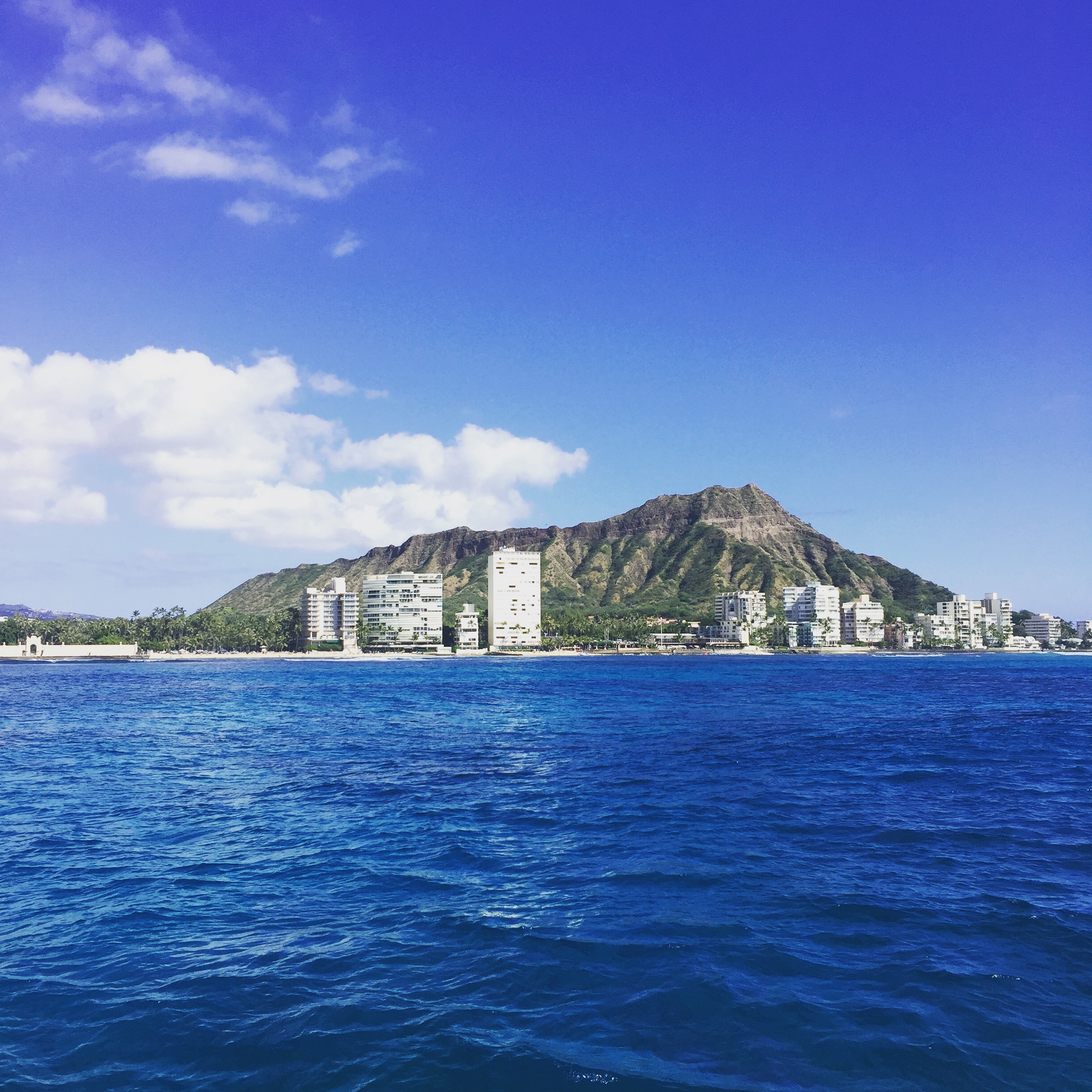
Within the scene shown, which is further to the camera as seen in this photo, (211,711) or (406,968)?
(211,711)

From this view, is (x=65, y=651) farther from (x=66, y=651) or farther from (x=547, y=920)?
(x=547, y=920)

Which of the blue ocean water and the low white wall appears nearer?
the blue ocean water

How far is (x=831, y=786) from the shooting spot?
29.4 m

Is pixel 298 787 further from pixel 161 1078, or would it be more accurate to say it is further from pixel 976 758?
pixel 976 758

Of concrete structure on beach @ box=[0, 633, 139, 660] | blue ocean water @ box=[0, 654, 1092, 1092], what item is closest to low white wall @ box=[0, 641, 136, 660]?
concrete structure on beach @ box=[0, 633, 139, 660]

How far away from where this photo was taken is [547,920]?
50.2 ft

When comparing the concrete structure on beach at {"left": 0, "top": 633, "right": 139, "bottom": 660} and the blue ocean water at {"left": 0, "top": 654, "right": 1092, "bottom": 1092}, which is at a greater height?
the blue ocean water at {"left": 0, "top": 654, "right": 1092, "bottom": 1092}

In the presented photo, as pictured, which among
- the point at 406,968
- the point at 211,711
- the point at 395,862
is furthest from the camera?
the point at 211,711

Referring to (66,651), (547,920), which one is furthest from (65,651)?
(547,920)

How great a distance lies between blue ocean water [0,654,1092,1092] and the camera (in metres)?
10.4

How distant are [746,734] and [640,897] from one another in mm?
30044

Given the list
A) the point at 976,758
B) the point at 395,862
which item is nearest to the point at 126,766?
the point at 395,862

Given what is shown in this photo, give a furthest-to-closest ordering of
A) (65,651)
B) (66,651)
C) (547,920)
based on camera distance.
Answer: (66,651) → (65,651) → (547,920)

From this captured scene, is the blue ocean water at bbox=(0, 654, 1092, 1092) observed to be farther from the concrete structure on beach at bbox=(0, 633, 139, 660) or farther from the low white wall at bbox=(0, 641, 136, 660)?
the low white wall at bbox=(0, 641, 136, 660)
